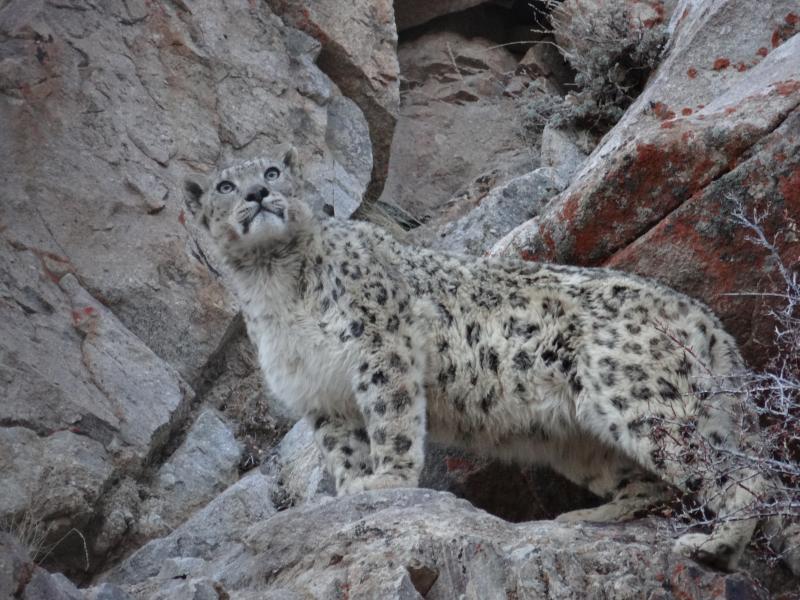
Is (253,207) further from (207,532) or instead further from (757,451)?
(757,451)

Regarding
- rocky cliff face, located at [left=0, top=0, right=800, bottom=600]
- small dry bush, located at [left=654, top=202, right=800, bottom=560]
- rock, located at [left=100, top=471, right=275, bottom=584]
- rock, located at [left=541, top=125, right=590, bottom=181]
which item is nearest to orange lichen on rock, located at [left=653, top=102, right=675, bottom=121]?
rocky cliff face, located at [left=0, top=0, right=800, bottom=600]

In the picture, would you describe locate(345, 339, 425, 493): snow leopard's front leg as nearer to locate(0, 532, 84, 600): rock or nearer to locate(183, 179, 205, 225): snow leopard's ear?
locate(183, 179, 205, 225): snow leopard's ear

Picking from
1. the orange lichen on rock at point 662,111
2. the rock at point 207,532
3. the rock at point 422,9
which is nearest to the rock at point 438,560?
the rock at point 207,532

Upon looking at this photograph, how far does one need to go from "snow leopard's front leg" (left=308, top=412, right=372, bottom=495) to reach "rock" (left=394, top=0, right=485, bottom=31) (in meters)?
8.08

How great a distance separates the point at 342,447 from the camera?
8.14m

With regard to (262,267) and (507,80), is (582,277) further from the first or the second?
(507,80)

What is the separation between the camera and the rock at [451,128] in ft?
46.0

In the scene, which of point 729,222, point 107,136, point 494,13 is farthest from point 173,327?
point 494,13

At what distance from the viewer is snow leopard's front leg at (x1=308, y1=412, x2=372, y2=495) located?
26.5 feet

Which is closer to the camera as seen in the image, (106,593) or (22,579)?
(22,579)

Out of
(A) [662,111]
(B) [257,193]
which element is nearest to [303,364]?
(B) [257,193]

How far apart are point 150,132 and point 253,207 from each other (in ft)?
12.2

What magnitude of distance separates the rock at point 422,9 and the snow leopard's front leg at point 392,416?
8.11m

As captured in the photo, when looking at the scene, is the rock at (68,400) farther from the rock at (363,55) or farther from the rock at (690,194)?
the rock at (363,55)
